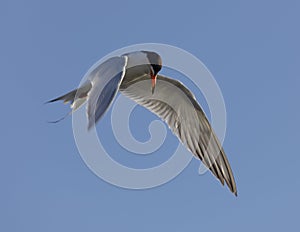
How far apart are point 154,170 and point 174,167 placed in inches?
11.5

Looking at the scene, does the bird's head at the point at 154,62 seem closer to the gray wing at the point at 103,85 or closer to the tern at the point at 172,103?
the tern at the point at 172,103

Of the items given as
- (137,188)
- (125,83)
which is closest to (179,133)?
(125,83)

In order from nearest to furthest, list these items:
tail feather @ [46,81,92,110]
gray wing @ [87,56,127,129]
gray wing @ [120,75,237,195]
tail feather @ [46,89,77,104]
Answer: gray wing @ [87,56,127,129] < tail feather @ [46,81,92,110] < tail feather @ [46,89,77,104] < gray wing @ [120,75,237,195]

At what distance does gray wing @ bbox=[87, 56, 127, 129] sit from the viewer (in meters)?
5.34

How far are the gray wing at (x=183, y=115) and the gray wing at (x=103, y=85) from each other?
1.48m

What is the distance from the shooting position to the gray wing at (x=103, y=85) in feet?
17.5

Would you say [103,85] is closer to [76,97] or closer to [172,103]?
[76,97]

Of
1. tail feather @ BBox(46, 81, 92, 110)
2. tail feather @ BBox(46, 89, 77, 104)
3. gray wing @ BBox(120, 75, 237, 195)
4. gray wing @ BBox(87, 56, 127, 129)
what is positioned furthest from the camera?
gray wing @ BBox(120, 75, 237, 195)

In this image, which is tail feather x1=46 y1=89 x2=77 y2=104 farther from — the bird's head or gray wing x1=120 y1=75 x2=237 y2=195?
the bird's head

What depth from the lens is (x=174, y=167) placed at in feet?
22.1

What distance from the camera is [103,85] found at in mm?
5898

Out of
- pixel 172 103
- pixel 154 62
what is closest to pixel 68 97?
pixel 154 62

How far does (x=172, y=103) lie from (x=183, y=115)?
0.87 ft

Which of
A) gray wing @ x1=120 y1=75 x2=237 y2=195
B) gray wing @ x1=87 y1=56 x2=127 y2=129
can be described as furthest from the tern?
gray wing @ x1=87 y1=56 x2=127 y2=129
